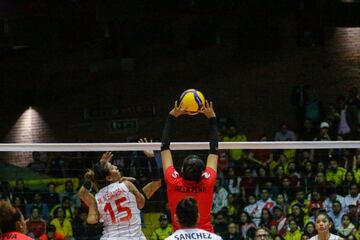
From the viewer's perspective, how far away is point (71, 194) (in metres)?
18.2

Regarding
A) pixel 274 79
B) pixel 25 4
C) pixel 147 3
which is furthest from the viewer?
pixel 274 79

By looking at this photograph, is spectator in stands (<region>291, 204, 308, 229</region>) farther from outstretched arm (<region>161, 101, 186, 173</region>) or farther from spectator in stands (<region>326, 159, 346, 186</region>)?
outstretched arm (<region>161, 101, 186, 173</region>)

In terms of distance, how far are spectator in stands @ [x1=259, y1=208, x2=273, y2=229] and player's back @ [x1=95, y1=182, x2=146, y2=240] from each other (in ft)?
22.1

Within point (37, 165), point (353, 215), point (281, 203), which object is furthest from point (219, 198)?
point (37, 165)

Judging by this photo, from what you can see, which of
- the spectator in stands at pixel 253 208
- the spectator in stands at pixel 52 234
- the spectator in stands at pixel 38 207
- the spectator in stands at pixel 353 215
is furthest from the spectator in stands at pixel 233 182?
the spectator in stands at pixel 52 234

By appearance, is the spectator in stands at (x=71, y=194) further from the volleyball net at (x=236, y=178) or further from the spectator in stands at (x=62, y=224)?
the spectator in stands at (x=62, y=224)

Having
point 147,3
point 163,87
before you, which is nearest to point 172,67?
point 163,87

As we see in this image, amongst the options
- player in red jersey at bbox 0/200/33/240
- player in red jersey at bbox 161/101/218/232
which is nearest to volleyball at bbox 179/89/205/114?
player in red jersey at bbox 161/101/218/232

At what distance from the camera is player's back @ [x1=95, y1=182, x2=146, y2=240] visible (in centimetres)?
977

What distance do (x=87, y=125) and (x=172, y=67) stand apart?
9.40 ft

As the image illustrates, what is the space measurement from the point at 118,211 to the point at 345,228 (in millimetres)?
6654

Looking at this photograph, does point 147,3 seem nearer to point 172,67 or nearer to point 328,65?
point 172,67

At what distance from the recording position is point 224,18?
2420 cm

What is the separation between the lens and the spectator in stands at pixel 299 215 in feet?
52.3
